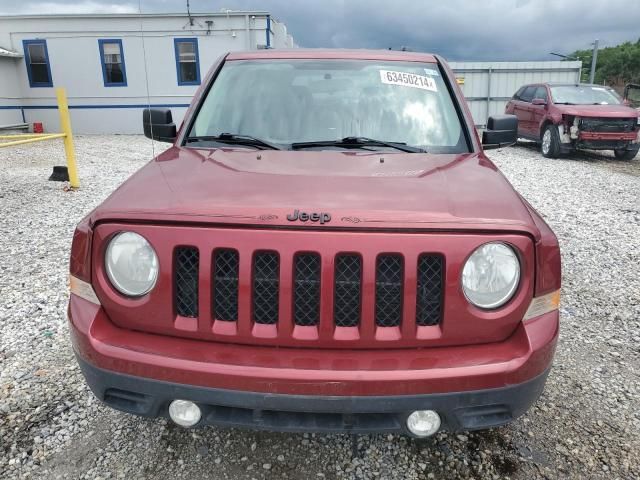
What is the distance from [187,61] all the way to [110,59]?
284 centimetres

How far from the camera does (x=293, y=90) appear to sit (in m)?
3.04

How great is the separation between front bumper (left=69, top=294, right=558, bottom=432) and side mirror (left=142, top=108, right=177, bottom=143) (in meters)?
1.78

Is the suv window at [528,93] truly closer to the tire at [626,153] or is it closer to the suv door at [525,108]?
the suv door at [525,108]

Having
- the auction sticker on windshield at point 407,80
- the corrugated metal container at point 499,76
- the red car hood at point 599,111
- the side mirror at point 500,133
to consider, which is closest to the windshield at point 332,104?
the auction sticker on windshield at point 407,80

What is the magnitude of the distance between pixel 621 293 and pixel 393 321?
11.2 ft

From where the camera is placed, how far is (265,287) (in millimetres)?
1723

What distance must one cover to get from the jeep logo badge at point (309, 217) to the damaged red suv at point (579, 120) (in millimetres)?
11181

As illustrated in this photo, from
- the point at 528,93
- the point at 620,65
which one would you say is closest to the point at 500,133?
the point at 528,93

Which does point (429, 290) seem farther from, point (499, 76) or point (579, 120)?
point (499, 76)

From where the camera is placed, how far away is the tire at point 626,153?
11656mm

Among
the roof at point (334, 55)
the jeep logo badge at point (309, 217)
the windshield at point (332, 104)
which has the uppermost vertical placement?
the roof at point (334, 55)

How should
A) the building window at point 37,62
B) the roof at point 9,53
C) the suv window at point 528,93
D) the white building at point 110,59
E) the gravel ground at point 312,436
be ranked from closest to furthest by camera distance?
the gravel ground at point 312,436
the suv window at point 528,93
the roof at point 9,53
the white building at point 110,59
the building window at point 37,62

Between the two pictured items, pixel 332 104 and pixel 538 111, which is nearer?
pixel 332 104

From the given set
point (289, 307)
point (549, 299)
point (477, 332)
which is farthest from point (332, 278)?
point (549, 299)
